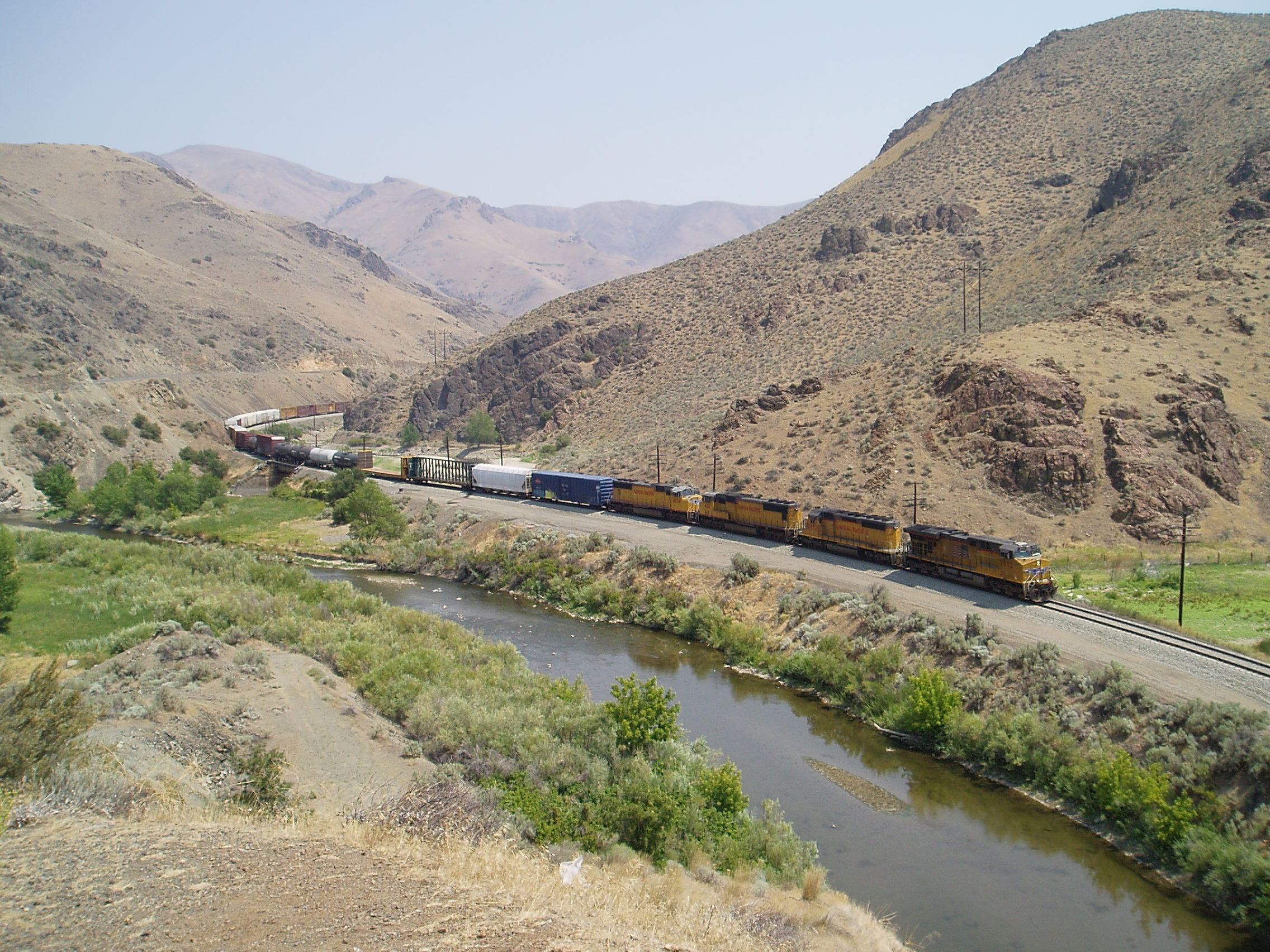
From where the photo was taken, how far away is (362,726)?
23219 mm

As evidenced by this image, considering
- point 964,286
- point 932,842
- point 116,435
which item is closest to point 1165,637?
point 932,842

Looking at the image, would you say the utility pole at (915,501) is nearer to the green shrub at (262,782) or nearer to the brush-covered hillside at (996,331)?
the brush-covered hillside at (996,331)

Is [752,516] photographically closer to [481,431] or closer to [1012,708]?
[1012,708]

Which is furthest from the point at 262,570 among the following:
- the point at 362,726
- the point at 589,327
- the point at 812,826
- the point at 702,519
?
the point at 589,327

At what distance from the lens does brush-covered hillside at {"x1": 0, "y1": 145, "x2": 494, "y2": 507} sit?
3233 inches

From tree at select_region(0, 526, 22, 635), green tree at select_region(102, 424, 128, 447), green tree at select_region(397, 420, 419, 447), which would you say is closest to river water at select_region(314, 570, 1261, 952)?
tree at select_region(0, 526, 22, 635)

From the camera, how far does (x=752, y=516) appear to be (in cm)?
4794

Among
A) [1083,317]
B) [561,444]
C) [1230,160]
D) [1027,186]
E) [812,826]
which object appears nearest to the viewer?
[812,826]

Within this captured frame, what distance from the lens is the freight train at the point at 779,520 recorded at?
33906 millimetres

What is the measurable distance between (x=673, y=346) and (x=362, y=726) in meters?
74.7

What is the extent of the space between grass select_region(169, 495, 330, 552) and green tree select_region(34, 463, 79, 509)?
10926mm

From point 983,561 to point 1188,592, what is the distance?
299 inches

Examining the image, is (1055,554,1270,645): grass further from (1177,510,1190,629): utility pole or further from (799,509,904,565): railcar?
(799,509,904,565): railcar

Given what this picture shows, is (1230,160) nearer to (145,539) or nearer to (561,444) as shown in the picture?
(561,444)
